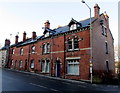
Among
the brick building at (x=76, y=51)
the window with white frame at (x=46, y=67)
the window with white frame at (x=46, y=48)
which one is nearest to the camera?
the brick building at (x=76, y=51)

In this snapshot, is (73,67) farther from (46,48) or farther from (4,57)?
(4,57)

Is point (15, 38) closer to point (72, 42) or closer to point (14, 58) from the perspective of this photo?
point (14, 58)

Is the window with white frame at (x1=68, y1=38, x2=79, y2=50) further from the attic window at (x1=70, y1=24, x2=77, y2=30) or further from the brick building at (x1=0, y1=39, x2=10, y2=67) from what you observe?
the brick building at (x1=0, y1=39, x2=10, y2=67)

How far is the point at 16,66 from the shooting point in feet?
118

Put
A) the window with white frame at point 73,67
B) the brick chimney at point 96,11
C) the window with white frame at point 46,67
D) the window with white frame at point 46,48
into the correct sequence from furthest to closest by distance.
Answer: the window with white frame at point 46,48 < the window with white frame at point 46,67 < the brick chimney at point 96,11 < the window with white frame at point 73,67

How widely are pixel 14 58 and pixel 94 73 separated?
26.4m

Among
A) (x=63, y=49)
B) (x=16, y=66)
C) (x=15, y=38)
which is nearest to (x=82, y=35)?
(x=63, y=49)

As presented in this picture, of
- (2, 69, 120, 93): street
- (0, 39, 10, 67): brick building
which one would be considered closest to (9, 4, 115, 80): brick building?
(2, 69, 120, 93): street

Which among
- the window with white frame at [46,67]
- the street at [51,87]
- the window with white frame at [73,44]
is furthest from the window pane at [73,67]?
the street at [51,87]

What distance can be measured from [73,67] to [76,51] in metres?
2.71

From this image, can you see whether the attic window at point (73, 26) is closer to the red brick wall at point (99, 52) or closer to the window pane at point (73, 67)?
the red brick wall at point (99, 52)

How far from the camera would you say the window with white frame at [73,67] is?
67.3 ft

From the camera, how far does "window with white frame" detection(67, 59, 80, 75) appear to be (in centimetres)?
2052

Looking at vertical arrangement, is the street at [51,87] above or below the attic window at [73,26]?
below
